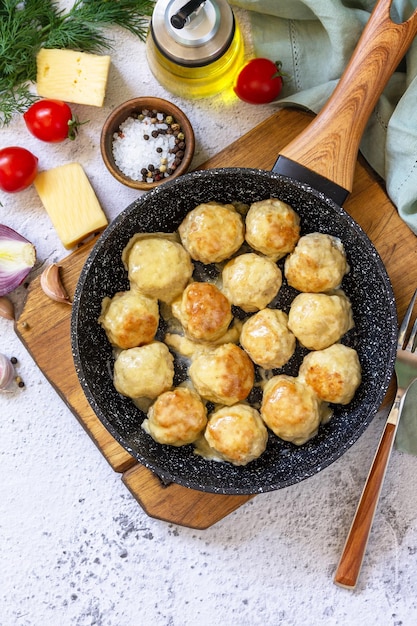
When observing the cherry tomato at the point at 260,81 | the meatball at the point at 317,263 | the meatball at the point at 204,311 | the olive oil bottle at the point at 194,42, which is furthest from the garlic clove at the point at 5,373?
the cherry tomato at the point at 260,81

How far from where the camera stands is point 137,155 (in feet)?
7.95

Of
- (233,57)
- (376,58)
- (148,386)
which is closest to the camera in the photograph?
(376,58)

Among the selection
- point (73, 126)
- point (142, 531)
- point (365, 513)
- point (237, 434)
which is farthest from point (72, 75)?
point (365, 513)

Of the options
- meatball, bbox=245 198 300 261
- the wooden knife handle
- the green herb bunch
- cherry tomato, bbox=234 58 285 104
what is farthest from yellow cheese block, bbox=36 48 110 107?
the wooden knife handle

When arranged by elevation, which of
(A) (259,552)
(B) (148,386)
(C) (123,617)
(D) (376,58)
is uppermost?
(D) (376,58)

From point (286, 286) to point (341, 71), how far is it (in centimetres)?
76

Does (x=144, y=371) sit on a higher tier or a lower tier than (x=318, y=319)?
lower

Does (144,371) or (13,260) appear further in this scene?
(13,260)

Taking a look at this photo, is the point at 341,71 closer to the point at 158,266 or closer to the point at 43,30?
the point at 158,266

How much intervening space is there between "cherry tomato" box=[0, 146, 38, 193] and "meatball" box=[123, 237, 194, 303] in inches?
19.5

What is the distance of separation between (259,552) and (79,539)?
67 centimetres

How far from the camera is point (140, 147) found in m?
2.42

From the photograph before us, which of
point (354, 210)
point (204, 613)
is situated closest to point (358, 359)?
point (354, 210)

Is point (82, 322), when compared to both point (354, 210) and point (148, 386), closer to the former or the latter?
point (148, 386)
